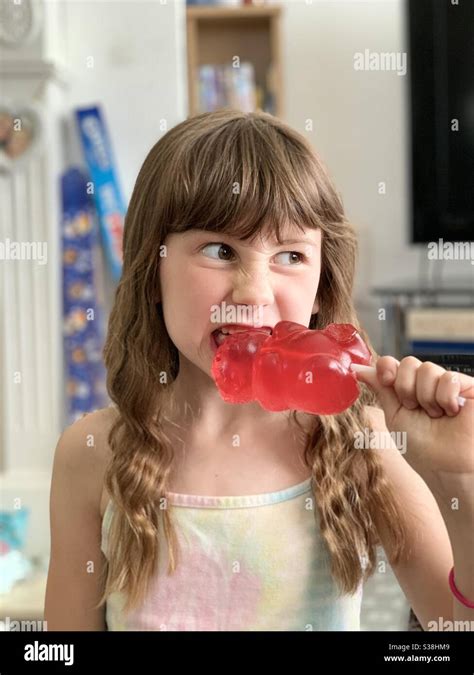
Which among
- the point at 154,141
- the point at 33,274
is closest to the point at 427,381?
the point at 154,141

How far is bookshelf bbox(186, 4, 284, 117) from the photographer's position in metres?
2.79

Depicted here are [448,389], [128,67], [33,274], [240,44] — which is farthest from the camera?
[240,44]

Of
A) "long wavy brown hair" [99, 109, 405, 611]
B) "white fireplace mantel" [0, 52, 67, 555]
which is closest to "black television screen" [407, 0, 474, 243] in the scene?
"white fireplace mantel" [0, 52, 67, 555]

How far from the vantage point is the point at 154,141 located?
191 centimetres

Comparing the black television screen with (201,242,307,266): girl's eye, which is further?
the black television screen

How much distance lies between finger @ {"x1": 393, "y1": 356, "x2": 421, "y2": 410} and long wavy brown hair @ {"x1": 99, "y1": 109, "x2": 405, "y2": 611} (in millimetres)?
113

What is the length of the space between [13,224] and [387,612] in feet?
4.73

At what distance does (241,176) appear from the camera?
24.4 inches

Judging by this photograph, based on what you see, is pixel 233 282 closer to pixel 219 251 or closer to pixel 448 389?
pixel 219 251

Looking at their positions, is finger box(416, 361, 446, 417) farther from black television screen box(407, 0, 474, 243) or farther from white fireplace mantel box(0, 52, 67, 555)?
black television screen box(407, 0, 474, 243)

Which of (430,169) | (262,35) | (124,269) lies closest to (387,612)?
(124,269)

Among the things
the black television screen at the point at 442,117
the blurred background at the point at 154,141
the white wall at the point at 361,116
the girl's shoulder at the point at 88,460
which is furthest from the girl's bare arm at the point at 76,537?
the white wall at the point at 361,116

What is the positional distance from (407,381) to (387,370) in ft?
0.05
